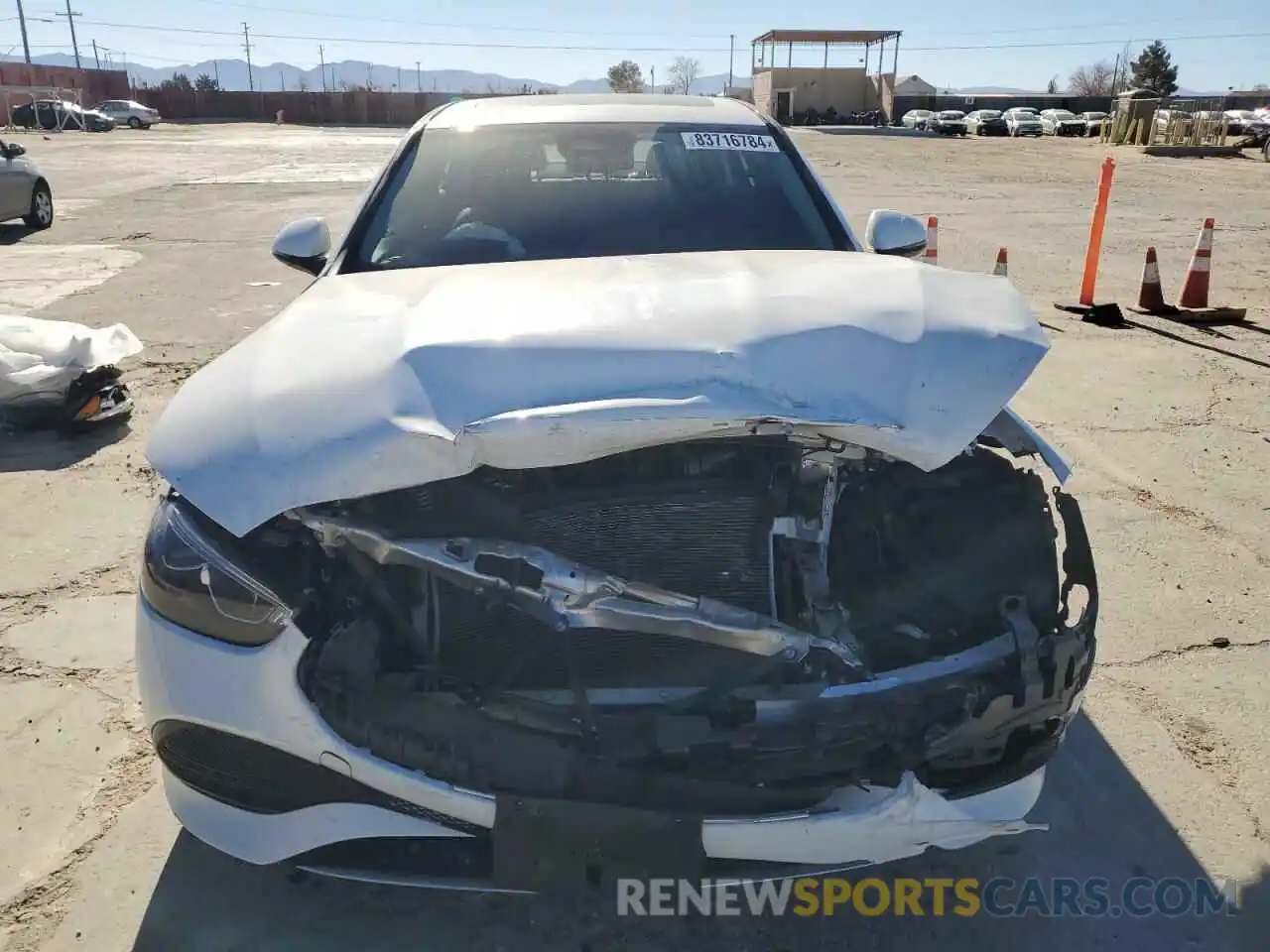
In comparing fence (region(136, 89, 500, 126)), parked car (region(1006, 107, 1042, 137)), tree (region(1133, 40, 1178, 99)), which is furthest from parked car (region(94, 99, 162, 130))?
tree (region(1133, 40, 1178, 99))

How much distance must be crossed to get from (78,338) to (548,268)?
3711mm

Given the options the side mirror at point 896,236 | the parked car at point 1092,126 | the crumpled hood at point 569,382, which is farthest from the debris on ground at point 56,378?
the parked car at point 1092,126

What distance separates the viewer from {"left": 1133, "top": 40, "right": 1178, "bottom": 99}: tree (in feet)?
242

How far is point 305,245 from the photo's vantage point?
135 inches

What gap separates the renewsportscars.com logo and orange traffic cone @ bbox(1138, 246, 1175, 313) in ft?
22.2

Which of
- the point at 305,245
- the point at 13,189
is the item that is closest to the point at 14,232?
the point at 13,189

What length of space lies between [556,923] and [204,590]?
1052mm

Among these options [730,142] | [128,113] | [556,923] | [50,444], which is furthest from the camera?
[128,113]

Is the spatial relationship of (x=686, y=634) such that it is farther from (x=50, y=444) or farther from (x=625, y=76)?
(x=625, y=76)

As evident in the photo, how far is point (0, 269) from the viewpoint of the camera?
9758mm

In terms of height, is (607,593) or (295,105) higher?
(295,105)

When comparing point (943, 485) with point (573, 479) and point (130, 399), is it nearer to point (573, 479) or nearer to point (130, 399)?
point (573, 479)

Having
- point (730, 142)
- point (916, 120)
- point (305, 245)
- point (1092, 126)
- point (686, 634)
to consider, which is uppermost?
point (916, 120)

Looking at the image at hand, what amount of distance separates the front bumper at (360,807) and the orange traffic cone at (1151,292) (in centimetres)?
723
